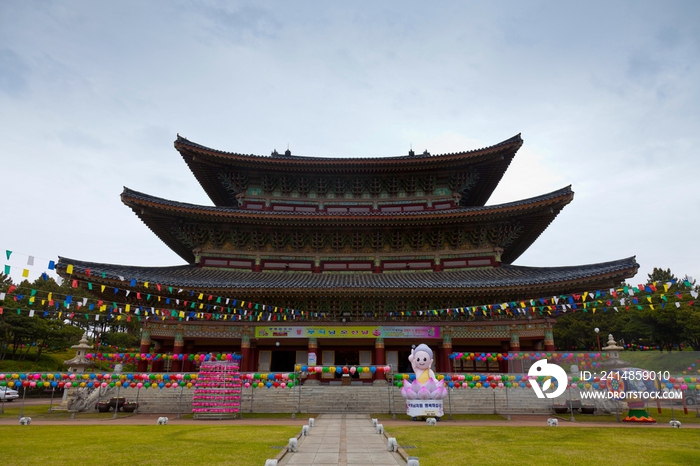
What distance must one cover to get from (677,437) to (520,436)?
15.4 ft

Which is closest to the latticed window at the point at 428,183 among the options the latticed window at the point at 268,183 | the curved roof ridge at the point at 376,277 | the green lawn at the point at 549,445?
the curved roof ridge at the point at 376,277

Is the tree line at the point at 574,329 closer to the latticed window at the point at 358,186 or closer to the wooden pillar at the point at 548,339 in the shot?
the wooden pillar at the point at 548,339

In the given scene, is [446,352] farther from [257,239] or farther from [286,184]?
[286,184]

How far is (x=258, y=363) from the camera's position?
23.7 meters

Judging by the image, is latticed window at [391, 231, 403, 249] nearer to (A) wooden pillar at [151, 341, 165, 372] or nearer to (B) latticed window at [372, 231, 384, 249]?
(B) latticed window at [372, 231, 384, 249]

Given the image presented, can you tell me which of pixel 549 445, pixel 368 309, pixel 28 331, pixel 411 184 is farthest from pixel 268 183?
pixel 28 331

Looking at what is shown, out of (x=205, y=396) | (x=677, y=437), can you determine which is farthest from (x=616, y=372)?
(x=205, y=396)

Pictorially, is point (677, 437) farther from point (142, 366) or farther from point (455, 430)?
point (142, 366)

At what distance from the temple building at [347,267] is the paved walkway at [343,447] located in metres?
8.38

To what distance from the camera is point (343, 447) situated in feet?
32.9

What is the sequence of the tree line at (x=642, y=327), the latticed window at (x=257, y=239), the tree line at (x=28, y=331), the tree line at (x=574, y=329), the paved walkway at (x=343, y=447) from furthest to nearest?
the tree line at (x=642, y=327), the tree line at (x=574, y=329), the tree line at (x=28, y=331), the latticed window at (x=257, y=239), the paved walkway at (x=343, y=447)

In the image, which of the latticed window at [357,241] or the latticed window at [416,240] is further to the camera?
the latticed window at [357,241]

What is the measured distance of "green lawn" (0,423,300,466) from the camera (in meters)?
8.62

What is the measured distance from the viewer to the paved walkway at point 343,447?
27.8 feet
